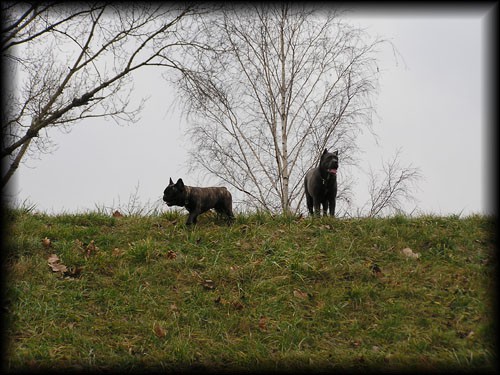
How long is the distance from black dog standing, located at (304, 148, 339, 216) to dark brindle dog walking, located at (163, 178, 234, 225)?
1.83 meters

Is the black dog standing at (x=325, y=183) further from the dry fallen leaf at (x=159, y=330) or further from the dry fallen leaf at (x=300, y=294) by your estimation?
the dry fallen leaf at (x=159, y=330)

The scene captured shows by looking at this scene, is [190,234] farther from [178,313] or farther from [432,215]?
[432,215]

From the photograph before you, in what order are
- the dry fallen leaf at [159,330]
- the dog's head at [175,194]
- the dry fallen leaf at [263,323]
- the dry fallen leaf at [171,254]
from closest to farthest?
the dry fallen leaf at [159,330], the dry fallen leaf at [263,323], the dry fallen leaf at [171,254], the dog's head at [175,194]

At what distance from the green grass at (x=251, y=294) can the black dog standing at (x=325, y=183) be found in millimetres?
872

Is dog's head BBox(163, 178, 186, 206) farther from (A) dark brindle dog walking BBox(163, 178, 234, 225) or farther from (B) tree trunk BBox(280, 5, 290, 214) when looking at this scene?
(B) tree trunk BBox(280, 5, 290, 214)

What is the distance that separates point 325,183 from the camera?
9.05m

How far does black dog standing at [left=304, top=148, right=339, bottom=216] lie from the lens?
8898 millimetres

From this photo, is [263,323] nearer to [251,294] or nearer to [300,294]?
[251,294]

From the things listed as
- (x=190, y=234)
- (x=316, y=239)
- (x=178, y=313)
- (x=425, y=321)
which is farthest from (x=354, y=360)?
(x=190, y=234)

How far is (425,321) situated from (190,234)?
386 cm

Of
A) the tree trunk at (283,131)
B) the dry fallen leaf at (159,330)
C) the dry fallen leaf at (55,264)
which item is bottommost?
the dry fallen leaf at (159,330)

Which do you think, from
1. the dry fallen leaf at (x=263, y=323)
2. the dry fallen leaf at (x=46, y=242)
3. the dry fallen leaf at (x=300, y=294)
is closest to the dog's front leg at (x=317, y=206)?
the dry fallen leaf at (x=300, y=294)

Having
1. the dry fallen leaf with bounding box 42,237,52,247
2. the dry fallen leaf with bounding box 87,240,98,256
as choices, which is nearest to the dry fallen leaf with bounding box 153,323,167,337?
the dry fallen leaf with bounding box 87,240,98,256

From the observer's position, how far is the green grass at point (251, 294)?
16.7 feet
